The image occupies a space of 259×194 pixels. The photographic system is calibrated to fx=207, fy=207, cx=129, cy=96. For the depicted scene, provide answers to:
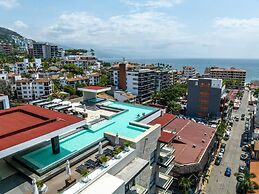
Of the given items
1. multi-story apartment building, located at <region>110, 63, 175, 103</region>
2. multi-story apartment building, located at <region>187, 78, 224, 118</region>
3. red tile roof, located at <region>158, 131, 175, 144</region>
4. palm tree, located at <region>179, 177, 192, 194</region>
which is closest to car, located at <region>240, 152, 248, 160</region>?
palm tree, located at <region>179, 177, 192, 194</region>

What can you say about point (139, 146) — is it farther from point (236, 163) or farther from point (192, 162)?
point (236, 163)

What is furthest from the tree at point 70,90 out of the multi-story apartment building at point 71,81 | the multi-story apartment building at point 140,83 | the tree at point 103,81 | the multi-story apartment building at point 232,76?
the multi-story apartment building at point 232,76

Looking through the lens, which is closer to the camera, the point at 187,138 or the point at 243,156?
the point at 187,138

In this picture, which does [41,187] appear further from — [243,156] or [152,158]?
[243,156]

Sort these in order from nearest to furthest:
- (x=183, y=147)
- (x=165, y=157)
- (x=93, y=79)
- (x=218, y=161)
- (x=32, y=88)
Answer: (x=165, y=157), (x=183, y=147), (x=218, y=161), (x=32, y=88), (x=93, y=79)

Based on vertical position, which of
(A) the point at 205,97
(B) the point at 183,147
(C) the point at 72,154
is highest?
(C) the point at 72,154

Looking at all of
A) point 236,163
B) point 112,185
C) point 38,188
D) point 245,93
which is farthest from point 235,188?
point 245,93

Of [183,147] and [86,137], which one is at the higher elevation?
[86,137]

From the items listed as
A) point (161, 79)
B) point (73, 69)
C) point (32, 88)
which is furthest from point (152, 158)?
point (73, 69)
